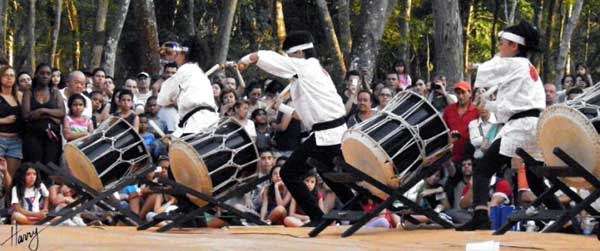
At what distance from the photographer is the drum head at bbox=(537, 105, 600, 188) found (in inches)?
353

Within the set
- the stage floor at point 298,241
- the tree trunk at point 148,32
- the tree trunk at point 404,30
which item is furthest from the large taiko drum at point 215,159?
the tree trunk at point 404,30

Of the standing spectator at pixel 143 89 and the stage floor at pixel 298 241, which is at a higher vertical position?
the stage floor at pixel 298 241

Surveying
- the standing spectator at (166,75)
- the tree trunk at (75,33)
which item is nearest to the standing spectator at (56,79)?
the standing spectator at (166,75)

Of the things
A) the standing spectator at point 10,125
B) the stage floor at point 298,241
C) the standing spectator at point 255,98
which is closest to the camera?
the stage floor at point 298,241

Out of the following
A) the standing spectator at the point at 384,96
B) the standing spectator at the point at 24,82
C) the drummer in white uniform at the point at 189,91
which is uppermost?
the drummer in white uniform at the point at 189,91

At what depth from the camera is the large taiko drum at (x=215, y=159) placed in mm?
11945

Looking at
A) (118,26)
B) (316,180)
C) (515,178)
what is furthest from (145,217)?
(118,26)

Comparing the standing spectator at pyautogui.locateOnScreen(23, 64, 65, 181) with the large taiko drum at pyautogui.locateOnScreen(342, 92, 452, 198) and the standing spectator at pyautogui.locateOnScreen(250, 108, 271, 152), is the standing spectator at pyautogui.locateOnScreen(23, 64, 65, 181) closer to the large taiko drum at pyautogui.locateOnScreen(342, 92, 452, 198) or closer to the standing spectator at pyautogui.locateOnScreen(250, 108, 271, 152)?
the standing spectator at pyautogui.locateOnScreen(250, 108, 271, 152)

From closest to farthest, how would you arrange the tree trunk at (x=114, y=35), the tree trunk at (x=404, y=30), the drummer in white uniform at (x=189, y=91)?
the drummer in white uniform at (x=189, y=91) → the tree trunk at (x=114, y=35) → the tree trunk at (x=404, y=30)

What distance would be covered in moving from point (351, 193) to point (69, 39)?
21.0 m

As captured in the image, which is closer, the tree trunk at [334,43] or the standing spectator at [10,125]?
the standing spectator at [10,125]

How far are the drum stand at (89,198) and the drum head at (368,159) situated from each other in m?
2.38

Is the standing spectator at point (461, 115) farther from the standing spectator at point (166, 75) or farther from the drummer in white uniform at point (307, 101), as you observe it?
the standing spectator at point (166, 75)

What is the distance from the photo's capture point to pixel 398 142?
10.6 meters
